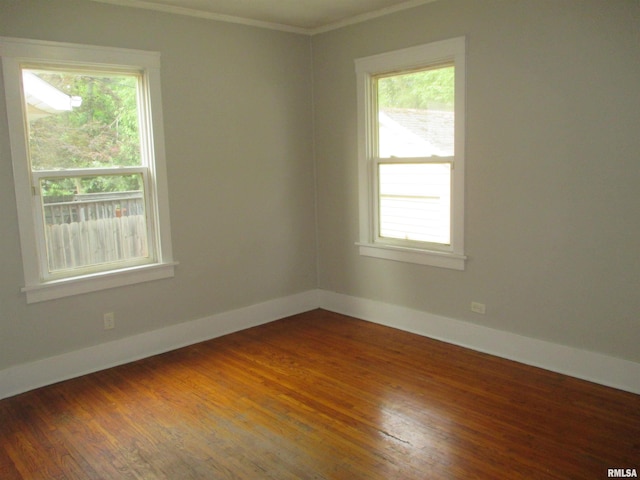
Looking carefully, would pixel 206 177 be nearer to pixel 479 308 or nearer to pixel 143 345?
pixel 143 345

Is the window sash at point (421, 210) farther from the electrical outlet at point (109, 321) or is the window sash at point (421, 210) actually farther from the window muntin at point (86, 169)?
the electrical outlet at point (109, 321)

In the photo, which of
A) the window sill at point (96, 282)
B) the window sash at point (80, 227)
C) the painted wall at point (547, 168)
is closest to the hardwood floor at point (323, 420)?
the painted wall at point (547, 168)

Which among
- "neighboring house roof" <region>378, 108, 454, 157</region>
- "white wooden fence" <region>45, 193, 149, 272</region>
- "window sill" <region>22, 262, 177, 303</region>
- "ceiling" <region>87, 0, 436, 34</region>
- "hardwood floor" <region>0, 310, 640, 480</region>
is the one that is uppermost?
"ceiling" <region>87, 0, 436, 34</region>

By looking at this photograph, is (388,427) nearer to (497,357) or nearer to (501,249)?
(497,357)

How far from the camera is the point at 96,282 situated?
387 cm

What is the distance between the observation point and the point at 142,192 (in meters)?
4.12

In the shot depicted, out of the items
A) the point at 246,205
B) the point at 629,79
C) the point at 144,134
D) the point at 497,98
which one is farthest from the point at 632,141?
the point at 144,134

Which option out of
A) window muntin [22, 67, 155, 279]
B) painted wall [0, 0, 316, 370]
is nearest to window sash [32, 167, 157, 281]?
window muntin [22, 67, 155, 279]

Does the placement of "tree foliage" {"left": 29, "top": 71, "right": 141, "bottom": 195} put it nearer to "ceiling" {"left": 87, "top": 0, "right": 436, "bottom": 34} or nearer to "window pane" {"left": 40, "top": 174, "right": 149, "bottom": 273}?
"window pane" {"left": 40, "top": 174, "right": 149, "bottom": 273}

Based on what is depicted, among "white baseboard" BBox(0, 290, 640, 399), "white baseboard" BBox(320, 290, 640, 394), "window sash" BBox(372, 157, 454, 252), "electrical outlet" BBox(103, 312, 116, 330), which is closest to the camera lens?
"white baseboard" BBox(320, 290, 640, 394)

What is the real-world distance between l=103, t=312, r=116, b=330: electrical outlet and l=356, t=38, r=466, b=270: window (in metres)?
2.20

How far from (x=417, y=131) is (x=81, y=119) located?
2545 mm

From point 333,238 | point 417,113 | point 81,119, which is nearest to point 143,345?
point 81,119

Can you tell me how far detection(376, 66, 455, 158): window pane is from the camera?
4.11m
